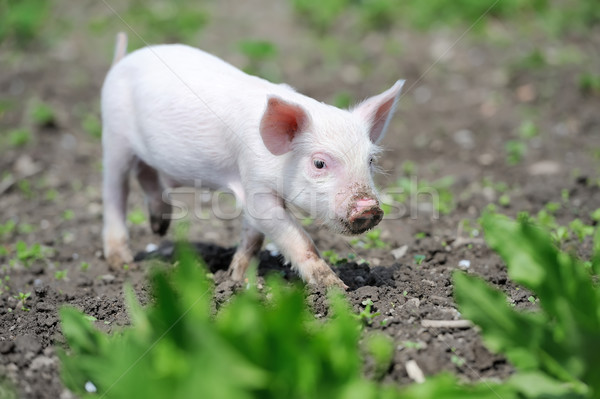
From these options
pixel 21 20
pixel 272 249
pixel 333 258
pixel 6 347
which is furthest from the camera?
pixel 21 20

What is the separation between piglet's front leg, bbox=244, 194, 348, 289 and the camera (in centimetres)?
373

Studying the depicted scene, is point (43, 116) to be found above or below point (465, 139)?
below

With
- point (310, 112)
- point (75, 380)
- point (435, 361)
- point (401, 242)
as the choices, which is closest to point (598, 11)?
point (401, 242)

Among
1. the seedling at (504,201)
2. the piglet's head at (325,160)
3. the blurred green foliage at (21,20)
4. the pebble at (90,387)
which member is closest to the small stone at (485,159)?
the seedling at (504,201)

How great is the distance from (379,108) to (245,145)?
83 cm

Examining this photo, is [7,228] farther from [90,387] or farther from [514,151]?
[514,151]

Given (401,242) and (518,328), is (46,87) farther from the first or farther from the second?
(518,328)

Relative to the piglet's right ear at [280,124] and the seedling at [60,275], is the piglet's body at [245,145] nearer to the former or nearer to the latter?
the piglet's right ear at [280,124]

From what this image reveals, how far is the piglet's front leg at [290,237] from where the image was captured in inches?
147

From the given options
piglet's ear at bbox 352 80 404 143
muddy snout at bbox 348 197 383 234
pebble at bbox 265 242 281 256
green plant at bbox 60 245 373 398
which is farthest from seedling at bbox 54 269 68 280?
green plant at bbox 60 245 373 398

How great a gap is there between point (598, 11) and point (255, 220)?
7580 mm

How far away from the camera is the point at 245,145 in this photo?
4.09m

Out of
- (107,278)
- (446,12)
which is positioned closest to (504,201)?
(107,278)

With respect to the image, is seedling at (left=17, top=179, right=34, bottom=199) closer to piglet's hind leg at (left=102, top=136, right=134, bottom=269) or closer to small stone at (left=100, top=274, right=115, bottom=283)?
piglet's hind leg at (left=102, top=136, right=134, bottom=269)
